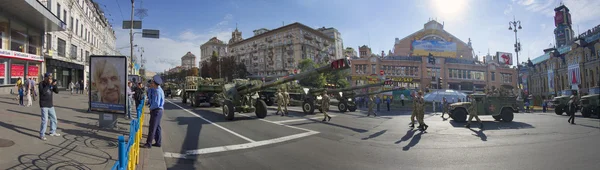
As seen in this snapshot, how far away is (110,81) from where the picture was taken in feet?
23.0

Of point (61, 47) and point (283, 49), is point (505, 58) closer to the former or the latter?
point (283, 49)

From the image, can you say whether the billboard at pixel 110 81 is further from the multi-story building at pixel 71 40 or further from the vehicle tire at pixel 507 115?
the multi-story building at pixel 71 40

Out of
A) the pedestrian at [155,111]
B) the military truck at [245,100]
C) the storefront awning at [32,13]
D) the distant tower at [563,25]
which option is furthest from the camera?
the distant tower at [563,25]

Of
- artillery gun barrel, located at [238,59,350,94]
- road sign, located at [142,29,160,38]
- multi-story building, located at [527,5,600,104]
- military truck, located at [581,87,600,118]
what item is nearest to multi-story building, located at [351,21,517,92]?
multi-story building, located at [527,5,600,104]

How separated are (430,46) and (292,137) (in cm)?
5668

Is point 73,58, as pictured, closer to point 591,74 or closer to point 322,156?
point 322,156

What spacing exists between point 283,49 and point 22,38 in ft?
178

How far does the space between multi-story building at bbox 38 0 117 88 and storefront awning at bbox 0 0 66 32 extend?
5.63ft

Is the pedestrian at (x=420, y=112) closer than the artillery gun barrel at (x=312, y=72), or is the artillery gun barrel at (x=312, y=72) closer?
the artillery gun barrel at (x=312, y=72)

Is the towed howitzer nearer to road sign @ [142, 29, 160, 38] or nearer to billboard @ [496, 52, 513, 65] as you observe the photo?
road sign @ [142, 29, 160, 38]

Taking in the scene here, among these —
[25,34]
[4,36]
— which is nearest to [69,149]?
[4,36]

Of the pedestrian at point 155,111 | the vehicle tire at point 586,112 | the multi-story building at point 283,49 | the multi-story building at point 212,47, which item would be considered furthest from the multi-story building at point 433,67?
the multi-story building at point 212,47

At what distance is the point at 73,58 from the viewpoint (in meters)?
29.7

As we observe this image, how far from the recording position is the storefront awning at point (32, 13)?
689 inches
